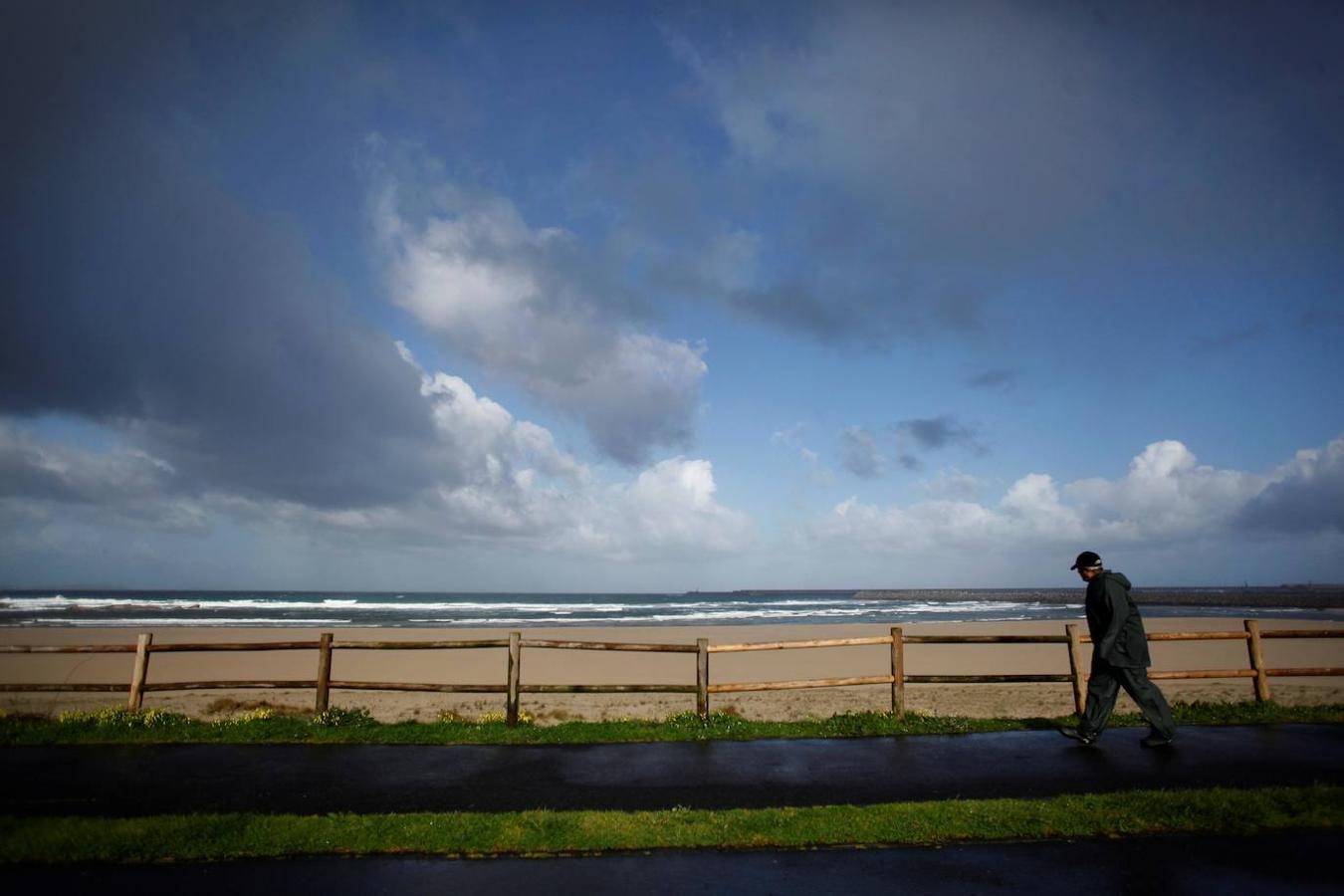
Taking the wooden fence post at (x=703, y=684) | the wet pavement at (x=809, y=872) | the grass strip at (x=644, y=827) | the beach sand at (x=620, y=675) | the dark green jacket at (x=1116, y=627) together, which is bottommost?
the beach sand at (x=620, y=675)

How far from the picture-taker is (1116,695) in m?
9.14

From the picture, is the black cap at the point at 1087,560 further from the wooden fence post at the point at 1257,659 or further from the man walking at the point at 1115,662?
the wooden fence post at the point at 1257,659

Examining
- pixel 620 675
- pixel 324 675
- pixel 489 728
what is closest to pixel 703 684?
pixel 489 728

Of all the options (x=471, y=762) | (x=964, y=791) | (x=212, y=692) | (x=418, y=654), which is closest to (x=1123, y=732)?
(x=964, y=791)

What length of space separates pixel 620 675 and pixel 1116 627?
50.6ft

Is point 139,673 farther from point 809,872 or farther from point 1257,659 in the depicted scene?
point 1257,659

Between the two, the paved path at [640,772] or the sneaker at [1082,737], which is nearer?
the paved path at [640,772]

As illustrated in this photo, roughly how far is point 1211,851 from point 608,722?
727 cm

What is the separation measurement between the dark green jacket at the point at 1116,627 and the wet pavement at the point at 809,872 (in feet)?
10.8

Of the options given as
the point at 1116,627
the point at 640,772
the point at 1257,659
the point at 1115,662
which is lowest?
the point at 640,772

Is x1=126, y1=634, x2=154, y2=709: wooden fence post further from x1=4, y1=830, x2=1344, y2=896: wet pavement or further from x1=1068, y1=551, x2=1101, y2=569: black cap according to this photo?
x1=1068, y1=551, x2=1101, y2=569: black cap

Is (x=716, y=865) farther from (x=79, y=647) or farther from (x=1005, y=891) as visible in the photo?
(x=79, y=647)

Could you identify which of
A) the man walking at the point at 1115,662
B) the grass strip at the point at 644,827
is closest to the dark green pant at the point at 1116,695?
the man walking at the point at 1115,662

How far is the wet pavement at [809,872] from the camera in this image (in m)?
5.05
